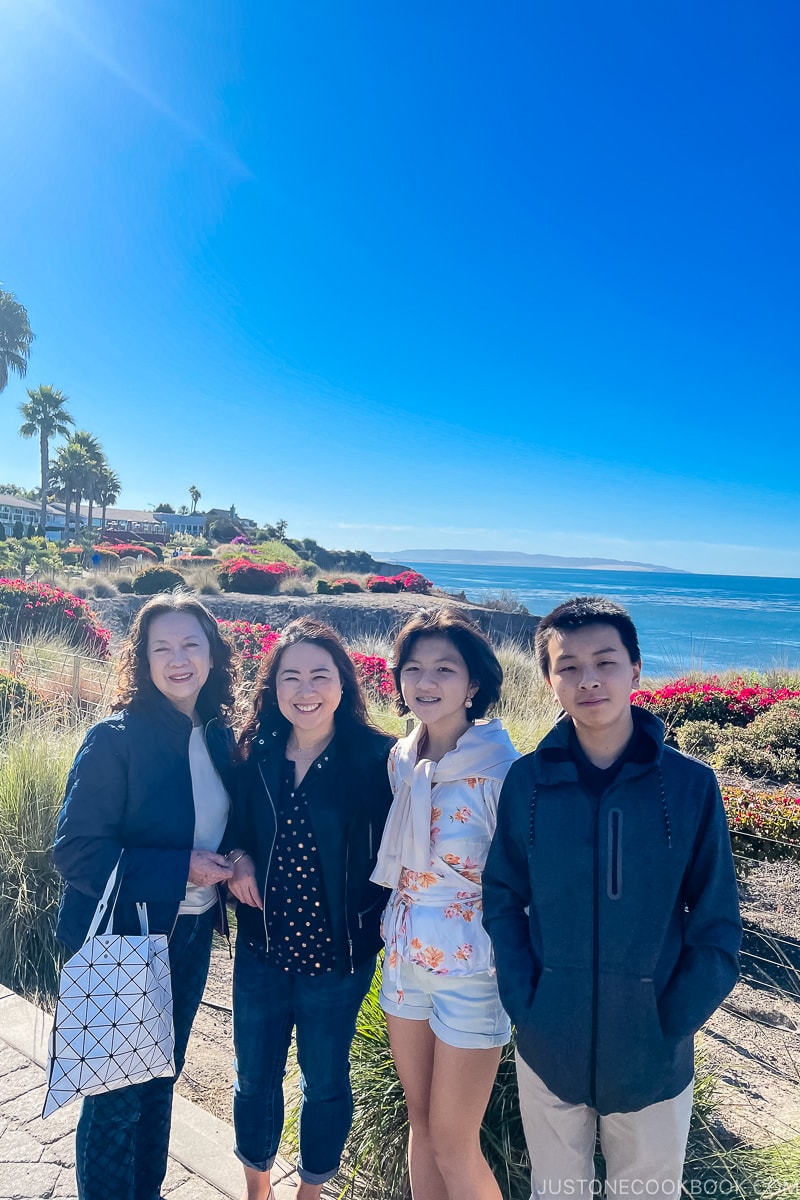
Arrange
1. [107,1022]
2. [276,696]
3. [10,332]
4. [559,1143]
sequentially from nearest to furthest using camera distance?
[559,1143]
[107,1022]
[276,696]
[10,332]

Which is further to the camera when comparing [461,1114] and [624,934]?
[461,1114]

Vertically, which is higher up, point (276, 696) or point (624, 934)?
point (276, 696)

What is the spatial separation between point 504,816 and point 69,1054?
4.19 ft

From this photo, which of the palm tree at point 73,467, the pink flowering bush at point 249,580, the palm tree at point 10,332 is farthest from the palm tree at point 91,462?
the pink flowering bush at point 249,580

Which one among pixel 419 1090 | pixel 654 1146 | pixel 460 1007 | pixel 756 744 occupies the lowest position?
pixel 756 744

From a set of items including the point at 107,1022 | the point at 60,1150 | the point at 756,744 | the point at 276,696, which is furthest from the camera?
the point at 756,744

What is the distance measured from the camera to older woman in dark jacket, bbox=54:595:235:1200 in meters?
1.96

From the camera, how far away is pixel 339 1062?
210 cm

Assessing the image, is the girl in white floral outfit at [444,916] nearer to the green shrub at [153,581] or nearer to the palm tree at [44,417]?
the green shrub at [153,581]

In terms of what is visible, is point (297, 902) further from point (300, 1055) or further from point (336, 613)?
point (336, 613)

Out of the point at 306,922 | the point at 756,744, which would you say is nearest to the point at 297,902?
the point at 306,922

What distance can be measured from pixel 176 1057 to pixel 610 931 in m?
1.47

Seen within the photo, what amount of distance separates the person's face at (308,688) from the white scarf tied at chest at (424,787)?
33cm

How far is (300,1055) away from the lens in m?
2.12
